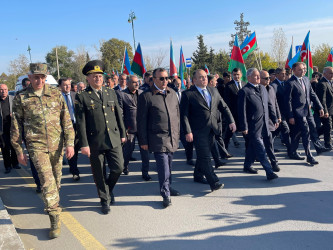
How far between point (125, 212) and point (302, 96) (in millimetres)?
4347

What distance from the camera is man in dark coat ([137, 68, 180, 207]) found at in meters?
4.60

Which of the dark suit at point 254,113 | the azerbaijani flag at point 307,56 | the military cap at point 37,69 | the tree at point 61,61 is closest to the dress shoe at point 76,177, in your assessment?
the military cap at point 37,69

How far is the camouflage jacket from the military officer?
0.39m

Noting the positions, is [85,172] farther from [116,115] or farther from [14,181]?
[116,115]

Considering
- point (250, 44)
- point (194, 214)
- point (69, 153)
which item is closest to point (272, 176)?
point (194, 214)

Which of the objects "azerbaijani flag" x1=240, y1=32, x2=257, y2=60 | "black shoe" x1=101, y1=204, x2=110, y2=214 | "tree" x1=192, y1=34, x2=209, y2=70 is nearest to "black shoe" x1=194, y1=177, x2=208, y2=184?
"black shoe" x1=101, y1=204, x2=110, y2=214

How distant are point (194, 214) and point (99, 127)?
Answer: 1.78m

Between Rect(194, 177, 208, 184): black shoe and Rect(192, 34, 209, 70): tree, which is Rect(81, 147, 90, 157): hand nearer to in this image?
Rect(194, 177, 208, 184): black shoe

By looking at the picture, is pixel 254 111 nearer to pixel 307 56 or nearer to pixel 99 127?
pixel 99 127

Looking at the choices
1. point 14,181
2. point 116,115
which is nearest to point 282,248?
point 116,115

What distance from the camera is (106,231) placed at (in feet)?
12.6

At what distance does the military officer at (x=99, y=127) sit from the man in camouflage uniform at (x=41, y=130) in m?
0.37

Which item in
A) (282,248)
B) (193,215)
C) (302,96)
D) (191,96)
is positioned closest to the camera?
(282,248)

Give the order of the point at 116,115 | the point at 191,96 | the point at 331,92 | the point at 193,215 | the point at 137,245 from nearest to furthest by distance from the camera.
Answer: the point at 137,245, the point at 193,215, the point at 116,115, the point at 191,96, the point at 331,92
